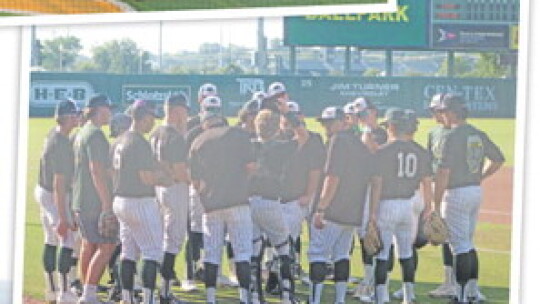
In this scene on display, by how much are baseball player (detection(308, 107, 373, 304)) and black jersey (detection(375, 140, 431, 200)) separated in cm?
8

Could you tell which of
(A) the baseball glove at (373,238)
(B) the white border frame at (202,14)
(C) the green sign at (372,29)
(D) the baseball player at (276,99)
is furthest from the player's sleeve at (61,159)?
(A) the baseball glove at (373,238)

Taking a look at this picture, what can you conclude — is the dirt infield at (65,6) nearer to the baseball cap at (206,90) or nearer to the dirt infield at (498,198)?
the baseball cap at (206,90)

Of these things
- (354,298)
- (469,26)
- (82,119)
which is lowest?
(354,298)

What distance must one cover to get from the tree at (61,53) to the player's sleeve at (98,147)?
1.35ft

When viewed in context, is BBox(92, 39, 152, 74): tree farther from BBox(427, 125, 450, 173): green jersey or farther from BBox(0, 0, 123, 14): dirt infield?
BBox(427, 125, 450, 173): green jersey

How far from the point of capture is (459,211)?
23.5 feet

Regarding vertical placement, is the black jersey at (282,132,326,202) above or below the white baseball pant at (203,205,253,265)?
above

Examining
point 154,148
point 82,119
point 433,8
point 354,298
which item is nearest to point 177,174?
point 154,148

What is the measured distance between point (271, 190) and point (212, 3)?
1.08 m

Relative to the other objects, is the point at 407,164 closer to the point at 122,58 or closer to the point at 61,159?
the point at 122,58

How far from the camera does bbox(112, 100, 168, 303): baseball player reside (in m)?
7.32

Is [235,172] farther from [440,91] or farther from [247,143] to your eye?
[440,91]

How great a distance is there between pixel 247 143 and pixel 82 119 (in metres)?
0.98

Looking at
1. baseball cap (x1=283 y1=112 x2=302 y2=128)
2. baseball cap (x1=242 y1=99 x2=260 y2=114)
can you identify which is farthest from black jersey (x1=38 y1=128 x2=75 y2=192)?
baseball cap (x1=283 y1=112 x2=302 y2=128)
